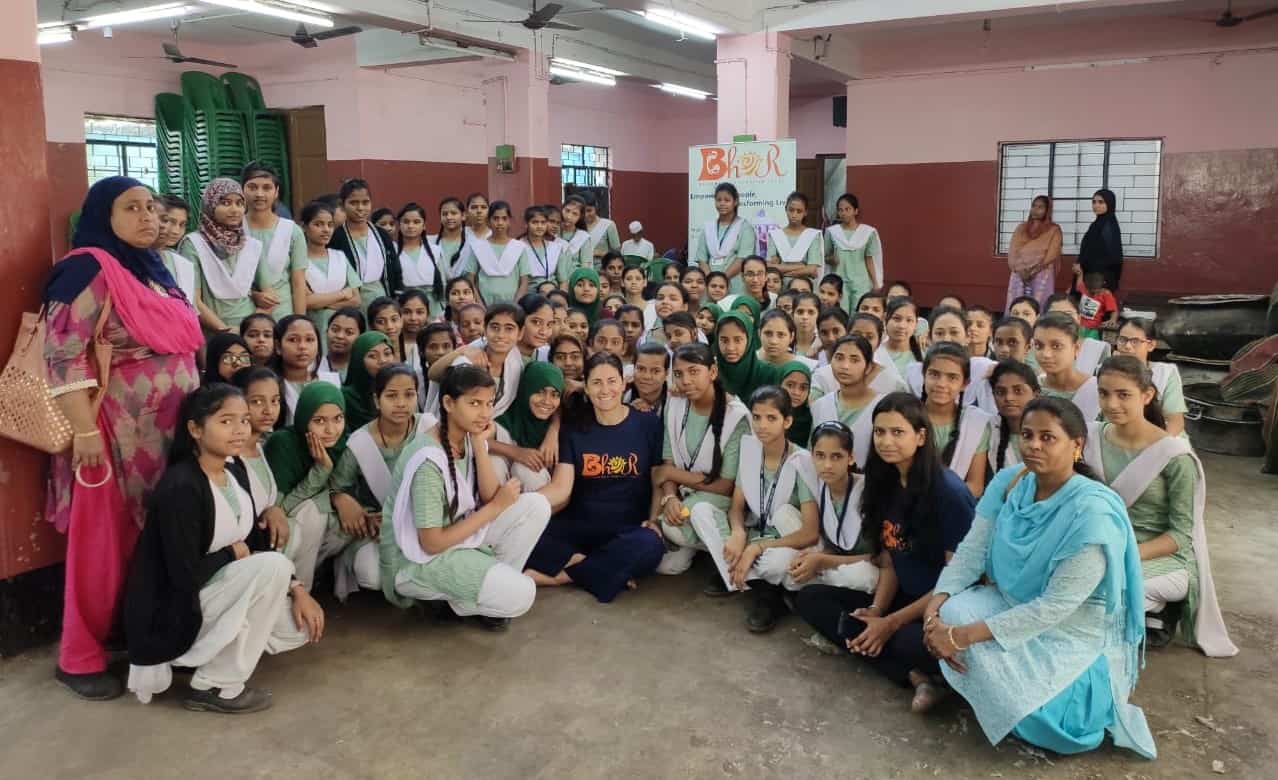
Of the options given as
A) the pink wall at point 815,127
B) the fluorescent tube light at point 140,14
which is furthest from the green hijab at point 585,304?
the pink wall at point 815,127

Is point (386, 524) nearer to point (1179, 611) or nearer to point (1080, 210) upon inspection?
point (1179, 611)

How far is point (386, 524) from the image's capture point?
352 centimetres

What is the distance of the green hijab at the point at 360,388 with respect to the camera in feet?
13.5

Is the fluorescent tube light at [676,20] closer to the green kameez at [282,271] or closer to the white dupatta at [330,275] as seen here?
the white dupatta at [330,275]

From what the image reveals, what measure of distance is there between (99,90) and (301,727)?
9.54 metres

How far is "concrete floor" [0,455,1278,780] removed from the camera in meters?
2.62

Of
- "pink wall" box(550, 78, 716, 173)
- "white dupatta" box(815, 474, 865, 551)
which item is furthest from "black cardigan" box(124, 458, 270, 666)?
"pink wall" box(550, 78, 716, 173)

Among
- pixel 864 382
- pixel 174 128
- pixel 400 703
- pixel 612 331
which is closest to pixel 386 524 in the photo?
pixel 400 703

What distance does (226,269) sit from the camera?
4309 mm

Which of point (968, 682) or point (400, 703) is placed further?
point (400, 703)

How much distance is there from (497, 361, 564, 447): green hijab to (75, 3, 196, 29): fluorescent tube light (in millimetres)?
5648

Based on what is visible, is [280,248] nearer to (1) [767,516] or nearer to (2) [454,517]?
(2) [454,517]

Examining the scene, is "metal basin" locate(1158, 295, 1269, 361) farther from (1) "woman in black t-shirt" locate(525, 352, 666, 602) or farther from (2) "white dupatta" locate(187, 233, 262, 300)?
(2) "white dupatta" locate(187, 233, 262, 300)

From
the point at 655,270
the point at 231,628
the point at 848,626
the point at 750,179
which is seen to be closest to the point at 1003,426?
the point at 848,626
